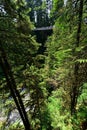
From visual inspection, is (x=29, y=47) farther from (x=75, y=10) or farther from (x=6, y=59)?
(x=75, y=10)

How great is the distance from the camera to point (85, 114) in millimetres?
10273

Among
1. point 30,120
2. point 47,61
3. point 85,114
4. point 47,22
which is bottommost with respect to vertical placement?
point 47,22

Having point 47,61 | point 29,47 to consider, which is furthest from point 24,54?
point 47,61

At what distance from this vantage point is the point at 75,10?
9.92 metres

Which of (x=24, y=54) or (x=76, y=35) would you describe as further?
(x=24, y=54)

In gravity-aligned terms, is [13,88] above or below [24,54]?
below

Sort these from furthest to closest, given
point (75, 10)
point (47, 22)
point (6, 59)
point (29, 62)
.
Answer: point (47, 22) → point (29, 62) → point (6, 59) → point (75, 10)

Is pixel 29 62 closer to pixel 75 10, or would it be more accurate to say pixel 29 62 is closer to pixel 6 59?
pixel 6 59

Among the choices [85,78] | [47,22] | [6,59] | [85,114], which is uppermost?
[6,59]

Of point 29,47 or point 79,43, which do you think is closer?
point 79,43

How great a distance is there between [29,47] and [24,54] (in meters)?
0.48

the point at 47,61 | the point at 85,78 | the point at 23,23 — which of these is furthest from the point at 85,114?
the point at 47,61

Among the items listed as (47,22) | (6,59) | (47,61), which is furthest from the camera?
(47,22)

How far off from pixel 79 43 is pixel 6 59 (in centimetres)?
328
